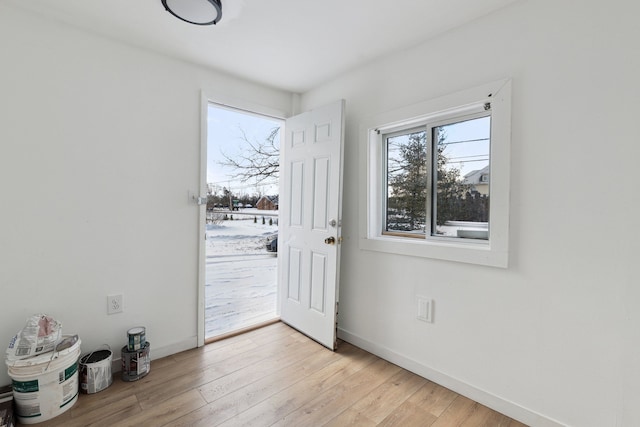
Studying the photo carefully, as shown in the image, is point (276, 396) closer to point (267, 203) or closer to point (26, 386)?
point (26, 386)

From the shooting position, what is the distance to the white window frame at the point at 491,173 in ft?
5.41

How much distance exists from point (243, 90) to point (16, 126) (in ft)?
5.14

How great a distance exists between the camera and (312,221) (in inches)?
103

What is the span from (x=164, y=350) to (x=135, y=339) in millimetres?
339

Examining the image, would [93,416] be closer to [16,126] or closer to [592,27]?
[16,126]

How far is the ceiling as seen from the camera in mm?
1672

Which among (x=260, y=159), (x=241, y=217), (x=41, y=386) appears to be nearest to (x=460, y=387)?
(x=41, y=386)

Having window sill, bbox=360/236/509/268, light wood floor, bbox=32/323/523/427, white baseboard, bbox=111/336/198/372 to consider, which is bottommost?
light wood floor, bbox=32/323/523/427

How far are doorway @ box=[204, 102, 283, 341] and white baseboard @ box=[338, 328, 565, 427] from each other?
113 centimetres

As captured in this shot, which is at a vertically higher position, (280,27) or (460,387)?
(280,27)

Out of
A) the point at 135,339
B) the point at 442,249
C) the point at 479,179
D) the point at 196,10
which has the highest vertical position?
the point at 196,10

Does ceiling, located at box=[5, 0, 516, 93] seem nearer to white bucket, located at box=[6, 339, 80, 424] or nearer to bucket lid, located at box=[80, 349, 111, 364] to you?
white bucket, located at box=[6, 339, 80, 424]

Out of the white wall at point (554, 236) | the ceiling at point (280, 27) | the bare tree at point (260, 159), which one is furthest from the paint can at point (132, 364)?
the ceiling at point (280, 27)

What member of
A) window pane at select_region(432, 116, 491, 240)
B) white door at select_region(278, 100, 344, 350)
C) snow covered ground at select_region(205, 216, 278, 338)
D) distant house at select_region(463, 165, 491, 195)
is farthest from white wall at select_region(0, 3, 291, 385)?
distant house at select_region(463, 165, 491, 195)
